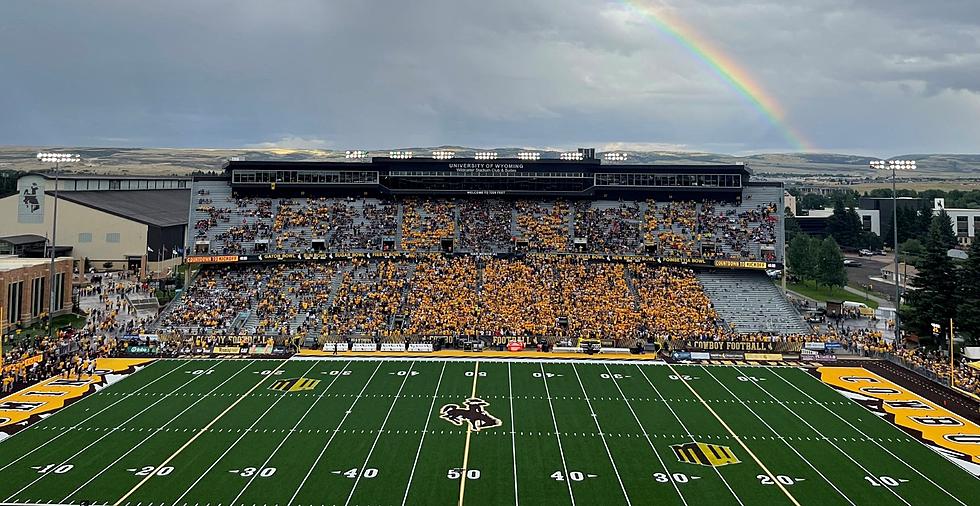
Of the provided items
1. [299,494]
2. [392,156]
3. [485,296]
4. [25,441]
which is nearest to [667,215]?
[485,296]

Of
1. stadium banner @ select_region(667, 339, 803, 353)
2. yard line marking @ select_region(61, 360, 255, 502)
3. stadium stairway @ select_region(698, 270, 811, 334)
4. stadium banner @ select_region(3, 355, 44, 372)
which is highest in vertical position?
stadium stairway @ select_region(698, 270, 811, 334)

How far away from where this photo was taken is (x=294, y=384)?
1201 inches

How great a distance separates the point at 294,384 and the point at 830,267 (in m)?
52.7

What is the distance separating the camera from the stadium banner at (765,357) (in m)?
36.6

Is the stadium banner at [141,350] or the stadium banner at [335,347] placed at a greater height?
the stadium banner at [335,347]

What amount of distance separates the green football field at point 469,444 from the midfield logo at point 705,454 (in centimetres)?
8

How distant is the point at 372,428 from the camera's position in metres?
24.1

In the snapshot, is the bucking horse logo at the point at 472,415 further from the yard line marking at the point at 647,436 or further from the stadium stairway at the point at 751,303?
the stadium stairway at the point at 751,303

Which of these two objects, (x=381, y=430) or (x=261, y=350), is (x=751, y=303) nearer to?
(x=381, y=430)

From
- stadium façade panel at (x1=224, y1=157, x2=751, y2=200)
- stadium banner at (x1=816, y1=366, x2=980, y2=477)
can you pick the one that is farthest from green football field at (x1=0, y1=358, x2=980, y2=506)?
stadium façade panel at (x1=224, y1=157, x2=751, y2=200)

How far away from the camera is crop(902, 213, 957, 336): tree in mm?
39031

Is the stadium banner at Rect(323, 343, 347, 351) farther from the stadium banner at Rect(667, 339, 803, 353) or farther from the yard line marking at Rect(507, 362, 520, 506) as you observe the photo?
the stadium banner at Rect(667, 339, 803, 353)

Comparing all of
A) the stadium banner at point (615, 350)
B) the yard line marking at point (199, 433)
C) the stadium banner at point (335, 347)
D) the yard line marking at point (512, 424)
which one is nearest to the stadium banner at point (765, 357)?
the stadium banner at point (615, 350)

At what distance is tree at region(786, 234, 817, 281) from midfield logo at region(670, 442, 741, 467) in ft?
159
